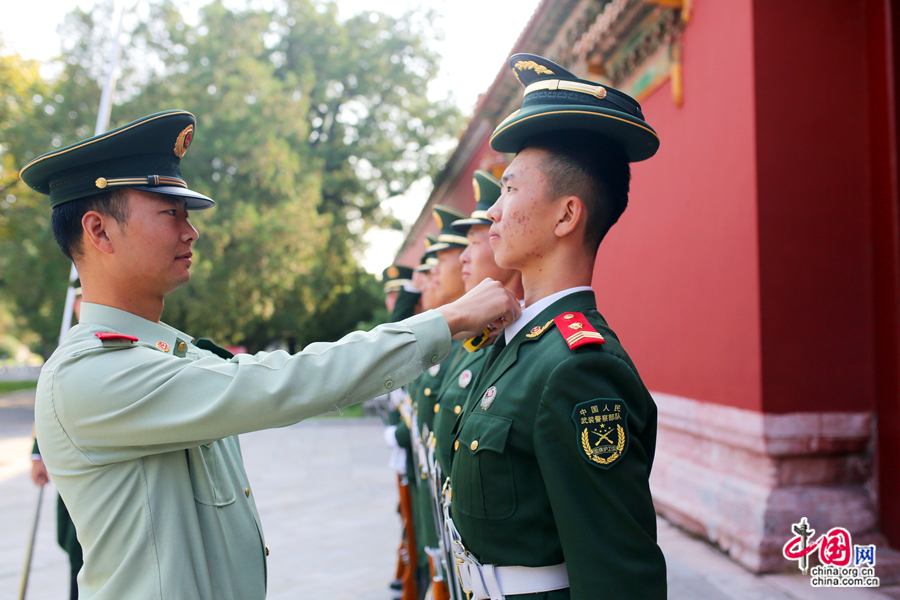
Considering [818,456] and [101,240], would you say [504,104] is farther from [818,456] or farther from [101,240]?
[101,240]

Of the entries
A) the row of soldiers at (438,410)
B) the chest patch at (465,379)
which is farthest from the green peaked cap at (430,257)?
the chest patch at (465,379)

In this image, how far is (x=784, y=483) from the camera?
11.3 ft

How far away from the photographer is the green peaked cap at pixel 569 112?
147 cm

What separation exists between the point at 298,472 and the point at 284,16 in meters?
19.8

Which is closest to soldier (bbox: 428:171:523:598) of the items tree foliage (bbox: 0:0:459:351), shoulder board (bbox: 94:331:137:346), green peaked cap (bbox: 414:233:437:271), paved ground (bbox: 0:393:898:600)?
shoulder board (bbox: 94:331:137:346)

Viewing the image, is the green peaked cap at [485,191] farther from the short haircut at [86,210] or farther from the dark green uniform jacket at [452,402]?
the short haircut at [86,210]

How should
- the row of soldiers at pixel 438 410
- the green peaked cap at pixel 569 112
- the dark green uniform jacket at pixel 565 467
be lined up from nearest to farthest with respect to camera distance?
the dark green uniform jacket at pixel 565 467
the green peaked cap at pixel 569 112
the row of soldiers at pixel 438 410

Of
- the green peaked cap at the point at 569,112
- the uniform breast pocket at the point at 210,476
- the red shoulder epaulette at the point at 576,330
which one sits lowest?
the uniform breast pocket at the point at 210,476

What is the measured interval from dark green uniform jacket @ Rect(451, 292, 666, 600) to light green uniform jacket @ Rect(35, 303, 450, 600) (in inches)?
9.2

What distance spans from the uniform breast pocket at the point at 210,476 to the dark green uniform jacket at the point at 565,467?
1.91ft

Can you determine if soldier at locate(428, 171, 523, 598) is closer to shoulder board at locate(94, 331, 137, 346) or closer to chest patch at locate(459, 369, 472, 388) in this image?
chest patch at locate(459, 369, 472, 388)

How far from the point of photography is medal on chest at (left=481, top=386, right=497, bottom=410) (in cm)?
149

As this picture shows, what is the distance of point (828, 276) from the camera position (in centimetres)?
356

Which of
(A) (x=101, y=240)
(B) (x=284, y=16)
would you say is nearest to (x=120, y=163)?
(A) (x=101, y=240)
